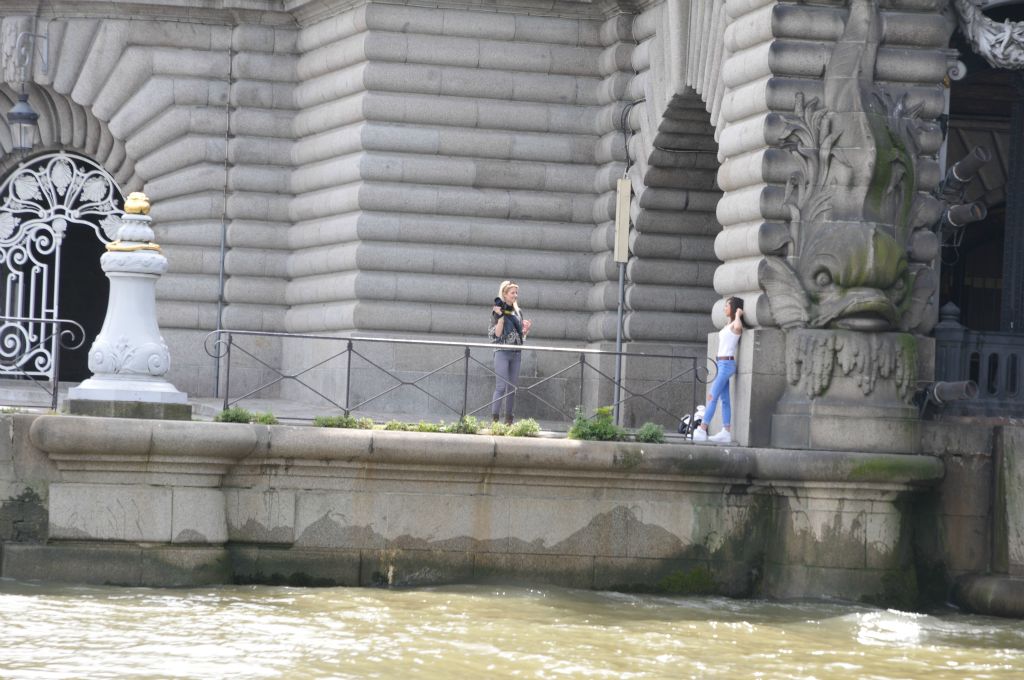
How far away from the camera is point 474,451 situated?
19.8m

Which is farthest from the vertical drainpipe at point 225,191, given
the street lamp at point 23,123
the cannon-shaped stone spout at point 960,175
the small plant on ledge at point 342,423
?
the cannon-shaped stone spout at point 960,175

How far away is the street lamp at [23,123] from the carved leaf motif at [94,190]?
A: 1.14 metres

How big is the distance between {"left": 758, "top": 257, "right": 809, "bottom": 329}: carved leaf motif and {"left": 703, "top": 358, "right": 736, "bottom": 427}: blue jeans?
2.31 feet

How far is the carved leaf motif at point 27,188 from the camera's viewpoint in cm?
3067

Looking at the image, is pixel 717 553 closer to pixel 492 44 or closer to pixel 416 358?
pixel 416 358

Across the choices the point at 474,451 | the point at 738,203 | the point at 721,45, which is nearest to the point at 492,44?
the point at 721,45

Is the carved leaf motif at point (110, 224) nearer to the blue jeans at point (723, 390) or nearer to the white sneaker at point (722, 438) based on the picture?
the blue jeans at point (723, 390)

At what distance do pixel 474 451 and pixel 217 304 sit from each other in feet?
34.8

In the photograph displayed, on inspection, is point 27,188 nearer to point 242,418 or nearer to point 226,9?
point 226,9

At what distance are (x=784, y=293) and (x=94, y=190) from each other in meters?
13.1

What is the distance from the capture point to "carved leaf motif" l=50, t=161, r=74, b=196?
1213 inches

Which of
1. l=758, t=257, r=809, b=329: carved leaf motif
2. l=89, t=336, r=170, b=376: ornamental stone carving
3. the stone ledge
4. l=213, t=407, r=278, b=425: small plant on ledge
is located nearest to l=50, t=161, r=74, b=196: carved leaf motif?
l=89, t=336, r=170, b=376: ornamental stone carving

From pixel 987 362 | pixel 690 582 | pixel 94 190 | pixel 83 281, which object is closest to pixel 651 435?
pixel 690 582

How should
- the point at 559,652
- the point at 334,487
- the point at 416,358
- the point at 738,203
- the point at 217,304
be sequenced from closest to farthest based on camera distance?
1. the point at 559,652
2. the point at 334,487
3. the point at 738,203
4. the point at 416,358
5. the point at 217,304
